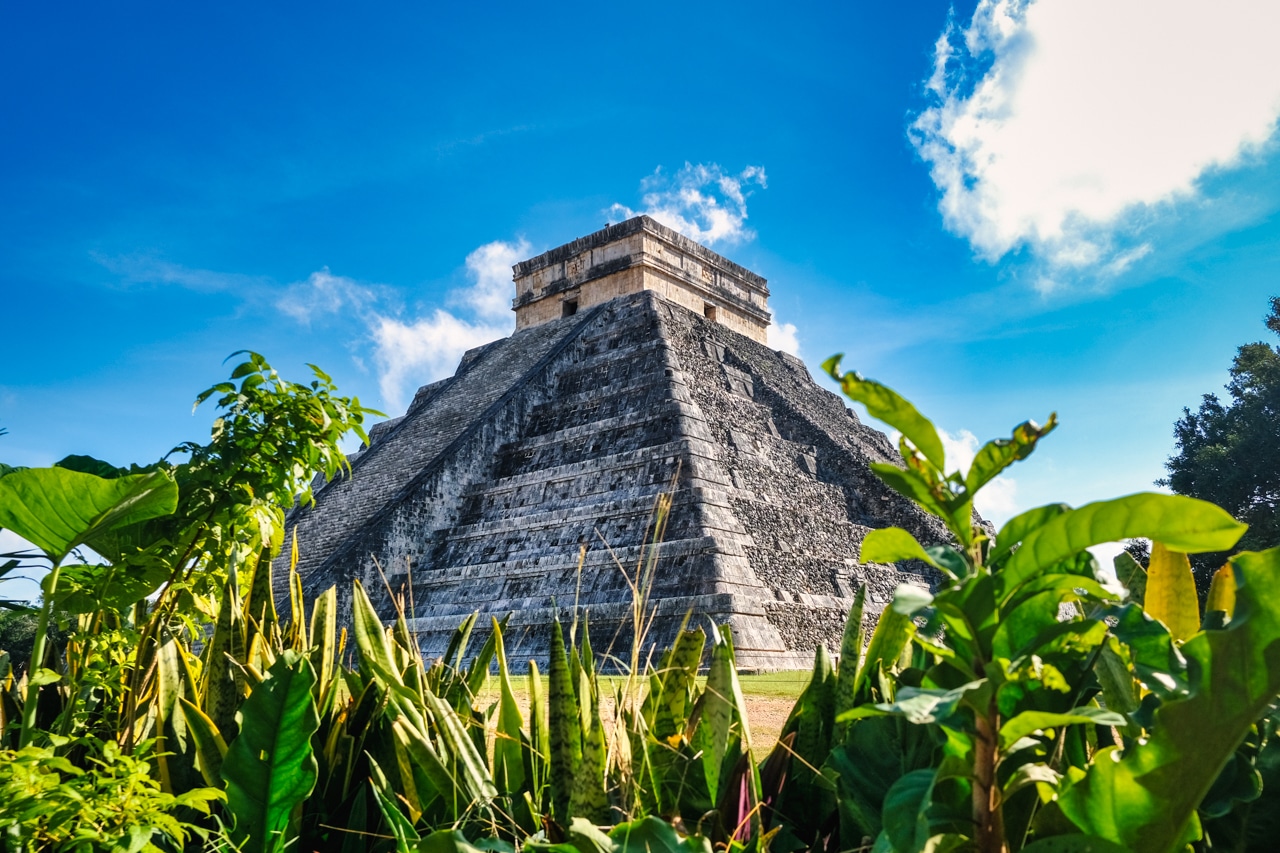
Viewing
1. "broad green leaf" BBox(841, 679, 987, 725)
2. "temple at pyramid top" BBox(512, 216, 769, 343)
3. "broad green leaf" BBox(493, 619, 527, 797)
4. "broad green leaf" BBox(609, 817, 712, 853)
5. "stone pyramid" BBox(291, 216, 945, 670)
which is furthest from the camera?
"temple at pyramid top" BBox(512, 216, 769, 343)

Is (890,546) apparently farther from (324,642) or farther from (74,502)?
(74,502)

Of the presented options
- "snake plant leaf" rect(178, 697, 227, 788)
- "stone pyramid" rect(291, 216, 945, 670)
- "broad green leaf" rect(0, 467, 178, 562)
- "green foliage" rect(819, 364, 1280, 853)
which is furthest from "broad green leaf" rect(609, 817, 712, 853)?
"stone pyramid" rect(291, 216, 945, 670)

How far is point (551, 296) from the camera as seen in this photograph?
1923cm

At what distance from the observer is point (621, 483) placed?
461 inches

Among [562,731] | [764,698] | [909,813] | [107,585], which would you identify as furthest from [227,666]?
[764,698]

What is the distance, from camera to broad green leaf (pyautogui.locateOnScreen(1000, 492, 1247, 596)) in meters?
0.70

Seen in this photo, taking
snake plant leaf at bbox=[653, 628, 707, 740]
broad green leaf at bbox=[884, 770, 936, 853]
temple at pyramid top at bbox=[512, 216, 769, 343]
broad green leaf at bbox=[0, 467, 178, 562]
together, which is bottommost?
broad green leaf at bbox=[884, 770, 936, 853]

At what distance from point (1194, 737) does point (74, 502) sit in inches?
63.9

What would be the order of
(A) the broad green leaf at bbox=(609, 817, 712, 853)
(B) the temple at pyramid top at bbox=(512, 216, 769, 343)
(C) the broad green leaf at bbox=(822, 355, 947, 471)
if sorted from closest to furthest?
(C) the broad green leaf at bbox=(822, 355, 947, 471)
(A) the broad green leaf at bbox=(609, 817, 712, 853)
(B) the temple at pyramid top at bbox=(512, 216, 769, 343)

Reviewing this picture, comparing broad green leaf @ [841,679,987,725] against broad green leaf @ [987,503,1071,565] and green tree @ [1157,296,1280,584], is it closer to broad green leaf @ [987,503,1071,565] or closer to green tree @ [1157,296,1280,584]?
broad green leaf @ [987,503,1071,565]

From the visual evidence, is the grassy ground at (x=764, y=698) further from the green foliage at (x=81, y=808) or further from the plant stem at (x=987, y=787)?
the plant stem at (x=987, y=787)

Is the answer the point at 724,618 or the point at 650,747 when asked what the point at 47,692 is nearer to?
the point at 650,747

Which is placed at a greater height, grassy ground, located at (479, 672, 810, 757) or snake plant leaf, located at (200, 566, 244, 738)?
snake plant leaf, located at (200, 566, 244, 738)

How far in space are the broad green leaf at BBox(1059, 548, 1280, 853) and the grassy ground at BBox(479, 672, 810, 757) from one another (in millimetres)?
3346
